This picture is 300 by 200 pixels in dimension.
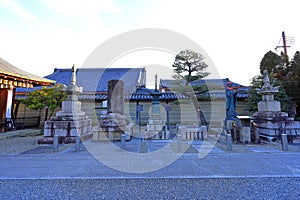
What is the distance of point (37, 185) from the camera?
2.78m

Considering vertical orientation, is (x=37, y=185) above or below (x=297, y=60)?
below

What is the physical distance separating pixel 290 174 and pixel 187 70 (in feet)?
25.9

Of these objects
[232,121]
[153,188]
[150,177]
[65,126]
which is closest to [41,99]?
[65,126]

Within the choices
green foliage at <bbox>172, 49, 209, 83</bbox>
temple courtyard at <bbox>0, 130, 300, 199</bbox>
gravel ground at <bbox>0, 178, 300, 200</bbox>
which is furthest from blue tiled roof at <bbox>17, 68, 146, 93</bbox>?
gravel ground at <bbox>0, 178, 300, 200</bbox>

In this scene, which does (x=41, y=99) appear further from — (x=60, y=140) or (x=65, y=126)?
(x=60, y=140)

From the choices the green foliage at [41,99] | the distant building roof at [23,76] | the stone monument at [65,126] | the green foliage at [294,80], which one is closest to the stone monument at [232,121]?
the green foliage at [294,80]

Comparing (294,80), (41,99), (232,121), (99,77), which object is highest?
(99,77)

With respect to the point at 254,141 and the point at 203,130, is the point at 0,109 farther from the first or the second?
the point at 254,141

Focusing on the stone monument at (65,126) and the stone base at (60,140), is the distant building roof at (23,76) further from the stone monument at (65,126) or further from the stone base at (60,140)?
the stone base at (60,140)

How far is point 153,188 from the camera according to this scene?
2.68 m

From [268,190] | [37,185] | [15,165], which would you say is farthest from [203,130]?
[15,165]

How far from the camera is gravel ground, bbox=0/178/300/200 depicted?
2428 millimetres

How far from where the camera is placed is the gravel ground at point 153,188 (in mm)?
2428

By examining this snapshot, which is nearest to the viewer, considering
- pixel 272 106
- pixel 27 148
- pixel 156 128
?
pixel 27 148
